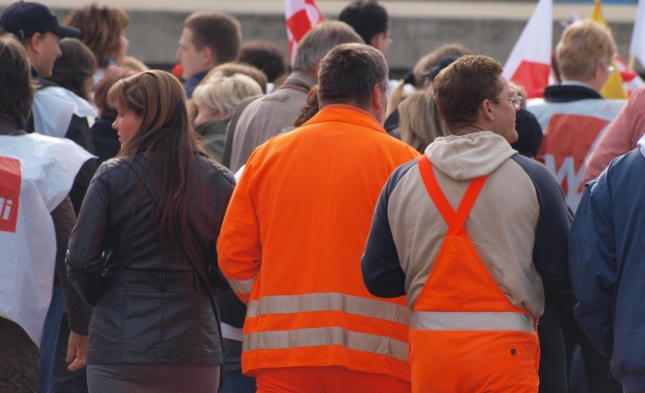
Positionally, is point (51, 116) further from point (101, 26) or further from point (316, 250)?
point (316, 250)

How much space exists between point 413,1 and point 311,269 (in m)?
11.8

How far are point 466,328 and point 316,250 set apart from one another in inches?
26.2

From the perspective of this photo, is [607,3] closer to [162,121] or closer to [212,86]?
[212,86]

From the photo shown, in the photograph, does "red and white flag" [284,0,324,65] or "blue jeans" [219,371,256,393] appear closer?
"blue jeans" [219,371,256,393]

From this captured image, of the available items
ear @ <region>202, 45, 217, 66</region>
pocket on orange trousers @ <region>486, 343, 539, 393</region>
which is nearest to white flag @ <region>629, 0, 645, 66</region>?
ear @ <region>202, 45, 217, 66</region>

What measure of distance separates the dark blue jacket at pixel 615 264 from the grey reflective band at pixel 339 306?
677 millimetres

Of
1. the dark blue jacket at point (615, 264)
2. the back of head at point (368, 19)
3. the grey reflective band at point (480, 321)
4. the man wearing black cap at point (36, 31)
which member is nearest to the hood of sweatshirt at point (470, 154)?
the dark blue jacket at point (615, 264)

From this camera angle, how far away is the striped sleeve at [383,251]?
11.7 feet

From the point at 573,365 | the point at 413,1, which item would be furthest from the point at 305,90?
the point at 413,1

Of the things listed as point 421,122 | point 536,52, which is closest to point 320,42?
point 421,122

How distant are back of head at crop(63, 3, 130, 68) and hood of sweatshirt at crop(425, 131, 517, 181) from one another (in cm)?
450

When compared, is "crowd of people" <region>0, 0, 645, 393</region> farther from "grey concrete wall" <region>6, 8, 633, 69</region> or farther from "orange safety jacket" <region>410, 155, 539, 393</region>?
"grey concrete wall" <region>6, 8, 633, 69</region>

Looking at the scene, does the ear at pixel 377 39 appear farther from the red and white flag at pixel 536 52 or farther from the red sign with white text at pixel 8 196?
the red sign with white text at pixel 8 196

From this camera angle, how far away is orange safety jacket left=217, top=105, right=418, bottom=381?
3.71 meters
